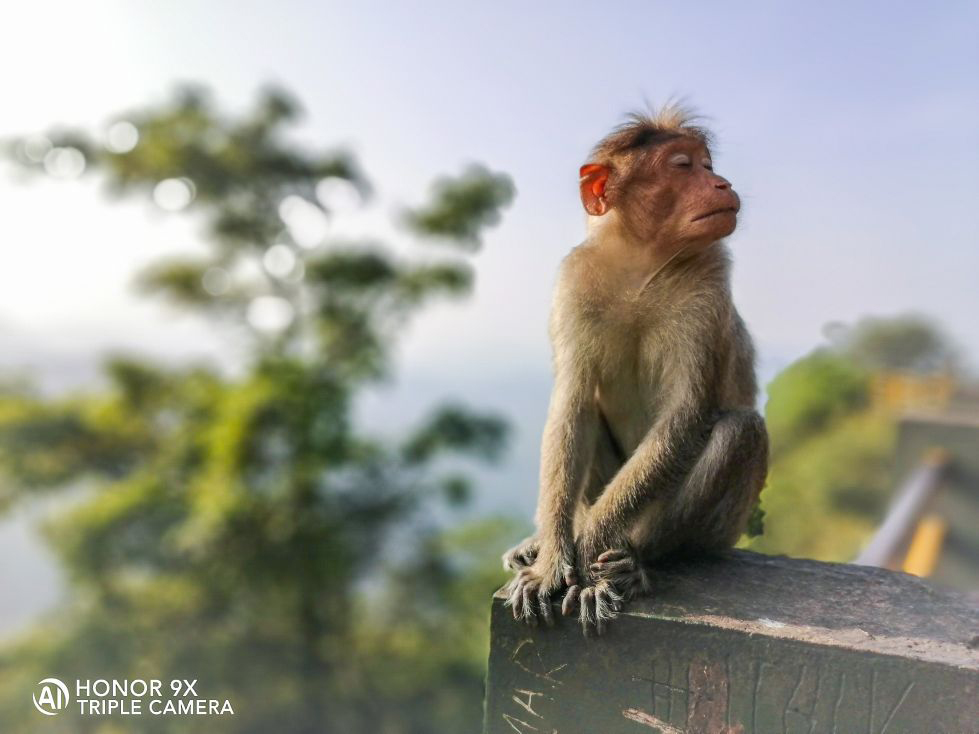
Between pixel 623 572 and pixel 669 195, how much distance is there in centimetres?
116

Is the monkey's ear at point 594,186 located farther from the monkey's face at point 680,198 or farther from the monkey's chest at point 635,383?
the monkey's chest at point 635,383

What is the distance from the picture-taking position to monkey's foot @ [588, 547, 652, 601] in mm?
2760

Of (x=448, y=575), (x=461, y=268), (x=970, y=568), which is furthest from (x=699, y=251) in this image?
(x=448, y=575)

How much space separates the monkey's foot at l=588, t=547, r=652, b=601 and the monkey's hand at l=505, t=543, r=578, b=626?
9 cm

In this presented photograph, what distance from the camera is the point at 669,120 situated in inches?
121

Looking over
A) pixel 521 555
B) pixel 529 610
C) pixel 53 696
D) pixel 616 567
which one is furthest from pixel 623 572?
pixel 53 696

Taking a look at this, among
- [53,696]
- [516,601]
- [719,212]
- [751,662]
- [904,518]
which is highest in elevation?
[719,212]

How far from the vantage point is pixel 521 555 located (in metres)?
3.16

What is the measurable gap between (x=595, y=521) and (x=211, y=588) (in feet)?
34.8

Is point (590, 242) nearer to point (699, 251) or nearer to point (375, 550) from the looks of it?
point (699, 251)

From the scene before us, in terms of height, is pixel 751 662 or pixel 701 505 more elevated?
pixel 701 505

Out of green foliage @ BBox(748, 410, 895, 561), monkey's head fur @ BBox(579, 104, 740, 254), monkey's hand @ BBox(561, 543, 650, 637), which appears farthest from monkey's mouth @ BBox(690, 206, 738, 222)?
green foliage @ BBox(748, 410, 895, 561)

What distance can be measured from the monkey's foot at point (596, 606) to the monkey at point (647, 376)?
16 mm

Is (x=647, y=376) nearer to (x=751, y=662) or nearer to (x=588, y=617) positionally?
(x=588, y=617)
